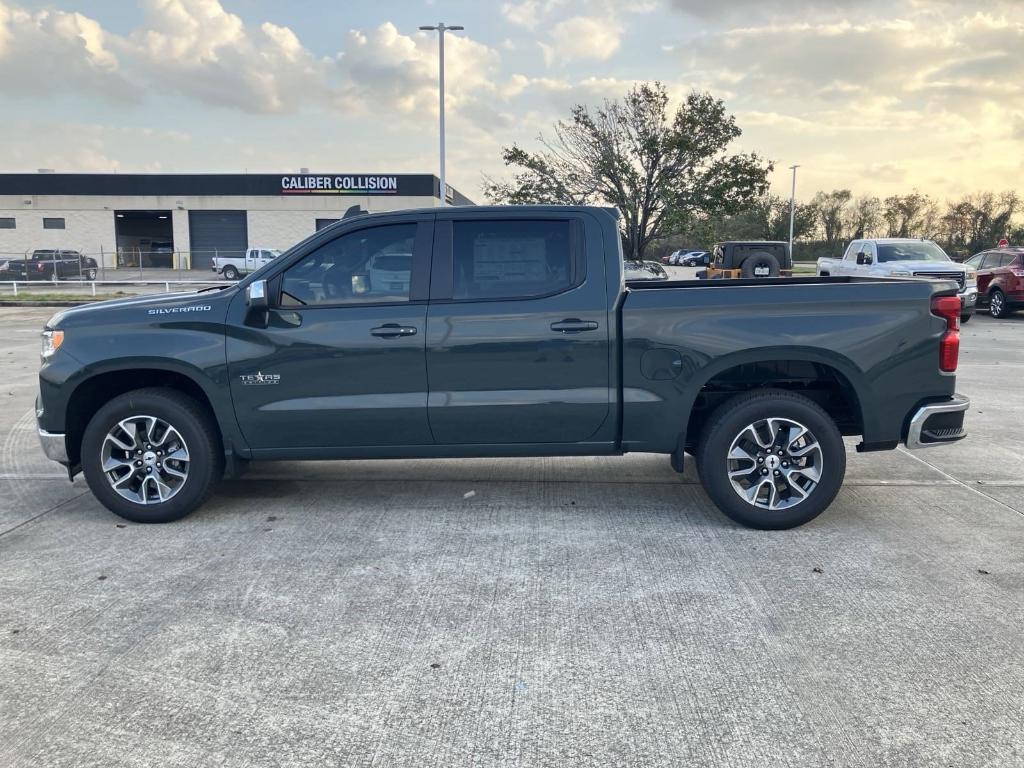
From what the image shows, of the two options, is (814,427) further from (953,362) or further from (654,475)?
(654,475)

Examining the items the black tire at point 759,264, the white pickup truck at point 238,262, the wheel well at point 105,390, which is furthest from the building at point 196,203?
the wheel well at point 105,390

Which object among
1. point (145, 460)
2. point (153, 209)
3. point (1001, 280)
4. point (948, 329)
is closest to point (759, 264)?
point (1001, 280)

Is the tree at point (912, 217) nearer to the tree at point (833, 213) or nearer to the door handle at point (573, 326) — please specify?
the tree at point (833, 213)

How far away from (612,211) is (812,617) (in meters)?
2.59

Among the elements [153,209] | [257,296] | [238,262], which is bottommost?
[257,296]

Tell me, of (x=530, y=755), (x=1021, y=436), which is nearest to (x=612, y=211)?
(x=530, y=755)

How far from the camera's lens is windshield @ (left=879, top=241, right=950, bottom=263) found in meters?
19.7

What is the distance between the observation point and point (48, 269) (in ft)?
113

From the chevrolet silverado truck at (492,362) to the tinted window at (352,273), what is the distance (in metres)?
0.01

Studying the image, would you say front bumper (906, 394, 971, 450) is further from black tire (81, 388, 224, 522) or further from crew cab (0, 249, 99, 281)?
crew cab (0, 249, 99, 281)

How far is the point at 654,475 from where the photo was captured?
20.9 feet

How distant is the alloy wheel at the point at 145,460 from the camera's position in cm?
519

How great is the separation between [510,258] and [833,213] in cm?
7357

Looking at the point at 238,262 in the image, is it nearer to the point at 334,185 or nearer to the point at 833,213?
the point at 334,185
